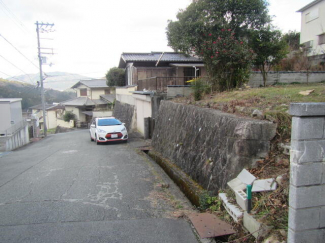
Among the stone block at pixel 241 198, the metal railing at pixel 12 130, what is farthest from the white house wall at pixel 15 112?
the stone block at pixel 241 198

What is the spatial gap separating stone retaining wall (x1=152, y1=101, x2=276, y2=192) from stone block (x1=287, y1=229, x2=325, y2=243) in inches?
84.0

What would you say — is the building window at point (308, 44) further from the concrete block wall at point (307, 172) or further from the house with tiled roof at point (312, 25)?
the concrete block wall at point (307, 172)

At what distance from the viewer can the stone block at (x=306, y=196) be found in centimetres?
292

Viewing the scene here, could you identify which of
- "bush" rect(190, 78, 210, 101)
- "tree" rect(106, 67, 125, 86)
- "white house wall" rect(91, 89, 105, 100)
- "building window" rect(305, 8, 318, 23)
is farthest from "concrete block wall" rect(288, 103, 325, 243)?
"white house wall" rect(91, 89, 105, 100)

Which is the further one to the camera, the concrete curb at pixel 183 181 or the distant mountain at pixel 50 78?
the distant mountain at pixel 50 78

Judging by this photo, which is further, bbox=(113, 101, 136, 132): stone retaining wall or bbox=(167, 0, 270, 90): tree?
bbox=(113, 101, 136, 132): stone retaining wall

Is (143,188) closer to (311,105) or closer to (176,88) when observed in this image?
(311,105)

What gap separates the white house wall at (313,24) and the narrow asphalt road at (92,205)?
1592 cm

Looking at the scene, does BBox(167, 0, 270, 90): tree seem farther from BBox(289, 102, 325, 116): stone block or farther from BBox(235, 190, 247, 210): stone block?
BBox(289, 102, 325, 116): stone block

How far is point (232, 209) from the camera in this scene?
14.2 feet

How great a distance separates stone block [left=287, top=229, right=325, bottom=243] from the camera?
116 inches

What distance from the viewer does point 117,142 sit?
15953 mm

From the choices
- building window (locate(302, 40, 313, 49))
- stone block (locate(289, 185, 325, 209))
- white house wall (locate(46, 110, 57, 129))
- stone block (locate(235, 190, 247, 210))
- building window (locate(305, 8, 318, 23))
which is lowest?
white house wall (locate(46, 110, 57, 129))

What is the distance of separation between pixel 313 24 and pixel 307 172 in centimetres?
2097
